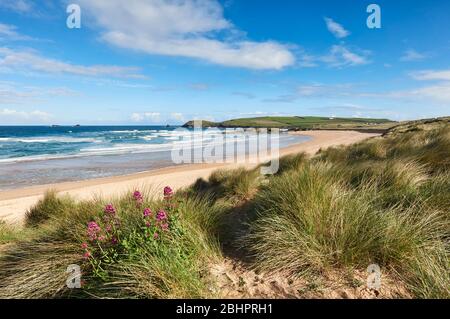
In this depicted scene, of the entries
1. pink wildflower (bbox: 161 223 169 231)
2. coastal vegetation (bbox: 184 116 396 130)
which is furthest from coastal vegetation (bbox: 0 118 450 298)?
coastal vegetation (bbox: 184 116 396 130)

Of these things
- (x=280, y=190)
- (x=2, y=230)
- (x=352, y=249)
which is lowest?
(x=2, y=230)

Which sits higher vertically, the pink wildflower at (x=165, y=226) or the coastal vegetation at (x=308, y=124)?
the coastal vegetation at (x=308, y=124)

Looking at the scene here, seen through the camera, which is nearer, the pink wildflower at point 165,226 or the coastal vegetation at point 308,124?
the pink wildflower at point 165,226

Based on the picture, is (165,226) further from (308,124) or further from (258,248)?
(308,124)

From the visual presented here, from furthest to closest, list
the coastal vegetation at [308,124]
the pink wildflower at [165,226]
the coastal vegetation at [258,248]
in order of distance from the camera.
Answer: the coastal vegetation at [308,124]
the pink wildflower at [165,226]
the coastal vegetation at [258,248]

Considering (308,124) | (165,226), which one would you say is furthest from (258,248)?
(308,124)

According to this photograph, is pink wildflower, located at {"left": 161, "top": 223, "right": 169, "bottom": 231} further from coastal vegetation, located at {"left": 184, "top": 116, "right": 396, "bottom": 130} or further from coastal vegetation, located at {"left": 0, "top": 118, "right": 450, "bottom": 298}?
coastal vegetation, located at {"left": 184, "top": 116, "right": 396, "bottom": 130}

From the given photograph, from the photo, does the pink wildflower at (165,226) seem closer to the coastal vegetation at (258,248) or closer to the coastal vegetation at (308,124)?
the coastal vegetation at (258,248)

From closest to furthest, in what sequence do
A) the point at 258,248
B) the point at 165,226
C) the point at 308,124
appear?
the point at 165,226 < the point at 258,248 < the point at 308,124

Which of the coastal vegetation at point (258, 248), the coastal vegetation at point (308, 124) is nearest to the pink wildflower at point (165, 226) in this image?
the coastal vegetation at point (258, 248)
